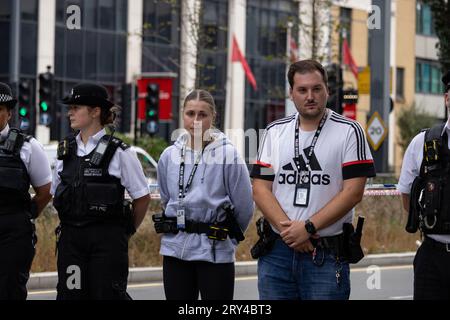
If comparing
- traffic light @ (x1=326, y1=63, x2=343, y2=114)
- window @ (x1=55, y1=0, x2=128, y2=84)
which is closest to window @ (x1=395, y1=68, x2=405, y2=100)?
window @ (x1=55, y1=0, x2=128, y2=84)

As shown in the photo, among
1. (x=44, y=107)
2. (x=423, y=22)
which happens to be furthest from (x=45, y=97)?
(x=423, y=22)

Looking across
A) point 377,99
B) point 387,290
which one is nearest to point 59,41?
point 377,99

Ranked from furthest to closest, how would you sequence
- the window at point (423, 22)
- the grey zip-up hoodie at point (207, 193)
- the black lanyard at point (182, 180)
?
the window at point (423, 22) < the black lanyard at point (182, 180) < the grey zip-up hoodie at point (207, 193)

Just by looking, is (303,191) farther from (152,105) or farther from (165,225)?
(152,105)

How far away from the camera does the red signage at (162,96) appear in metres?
40.3

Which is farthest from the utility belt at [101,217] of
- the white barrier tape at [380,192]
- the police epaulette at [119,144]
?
the white barrier tape at [380,192]

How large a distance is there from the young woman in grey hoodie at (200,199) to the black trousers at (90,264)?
37 centimetres

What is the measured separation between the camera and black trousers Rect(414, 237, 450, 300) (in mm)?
6113

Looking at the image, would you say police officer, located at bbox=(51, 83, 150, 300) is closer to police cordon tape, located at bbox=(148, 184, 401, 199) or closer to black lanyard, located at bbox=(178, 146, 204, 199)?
black lanyard, located at bbox=(178, 146, 204, 199)

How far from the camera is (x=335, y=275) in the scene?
237 inches

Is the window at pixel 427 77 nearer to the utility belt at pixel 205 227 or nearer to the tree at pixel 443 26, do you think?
the tree at pixel 443 26

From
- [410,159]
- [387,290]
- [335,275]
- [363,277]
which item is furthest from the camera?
[363,277]
